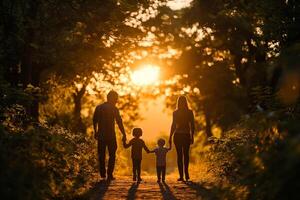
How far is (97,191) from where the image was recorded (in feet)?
40.9

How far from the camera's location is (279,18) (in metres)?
16.4

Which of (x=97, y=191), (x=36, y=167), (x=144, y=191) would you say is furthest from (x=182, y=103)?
(x=36, y=167)

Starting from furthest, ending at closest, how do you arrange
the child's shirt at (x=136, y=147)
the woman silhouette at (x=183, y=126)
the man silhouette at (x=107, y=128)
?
the child's shirt at (x=136, y=147) → the woman silhouette at (x=183, y=126) → the man silhouette at (x=107, y=128)

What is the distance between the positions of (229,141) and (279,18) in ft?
13.8

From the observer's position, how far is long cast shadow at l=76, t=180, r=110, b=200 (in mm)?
10086

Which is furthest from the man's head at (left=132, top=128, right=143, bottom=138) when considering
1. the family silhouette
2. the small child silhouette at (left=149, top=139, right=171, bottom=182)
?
the small child silhouette at (left=149, top=139, right=171, bottom=182)

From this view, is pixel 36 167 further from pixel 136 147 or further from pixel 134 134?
pixel 134 134

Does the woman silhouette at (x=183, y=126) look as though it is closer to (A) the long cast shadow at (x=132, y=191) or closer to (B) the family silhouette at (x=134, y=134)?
(B) the family silhouette at (x=134, y=134)

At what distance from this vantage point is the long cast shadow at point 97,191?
10.1m

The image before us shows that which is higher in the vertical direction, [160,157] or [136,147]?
[136,147]

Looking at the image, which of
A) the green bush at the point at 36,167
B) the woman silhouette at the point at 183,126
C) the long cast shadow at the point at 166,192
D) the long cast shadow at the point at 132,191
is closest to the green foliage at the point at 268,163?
the green bush at the point at 36,167

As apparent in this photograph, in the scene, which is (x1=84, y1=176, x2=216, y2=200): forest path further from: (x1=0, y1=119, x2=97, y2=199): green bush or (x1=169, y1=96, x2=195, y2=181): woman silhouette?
(x1=169, y1=96, x2=195, y2=181): woman silhouette

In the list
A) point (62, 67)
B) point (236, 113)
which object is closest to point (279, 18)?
point (62, 67)

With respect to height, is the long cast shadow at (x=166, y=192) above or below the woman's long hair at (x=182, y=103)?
below
